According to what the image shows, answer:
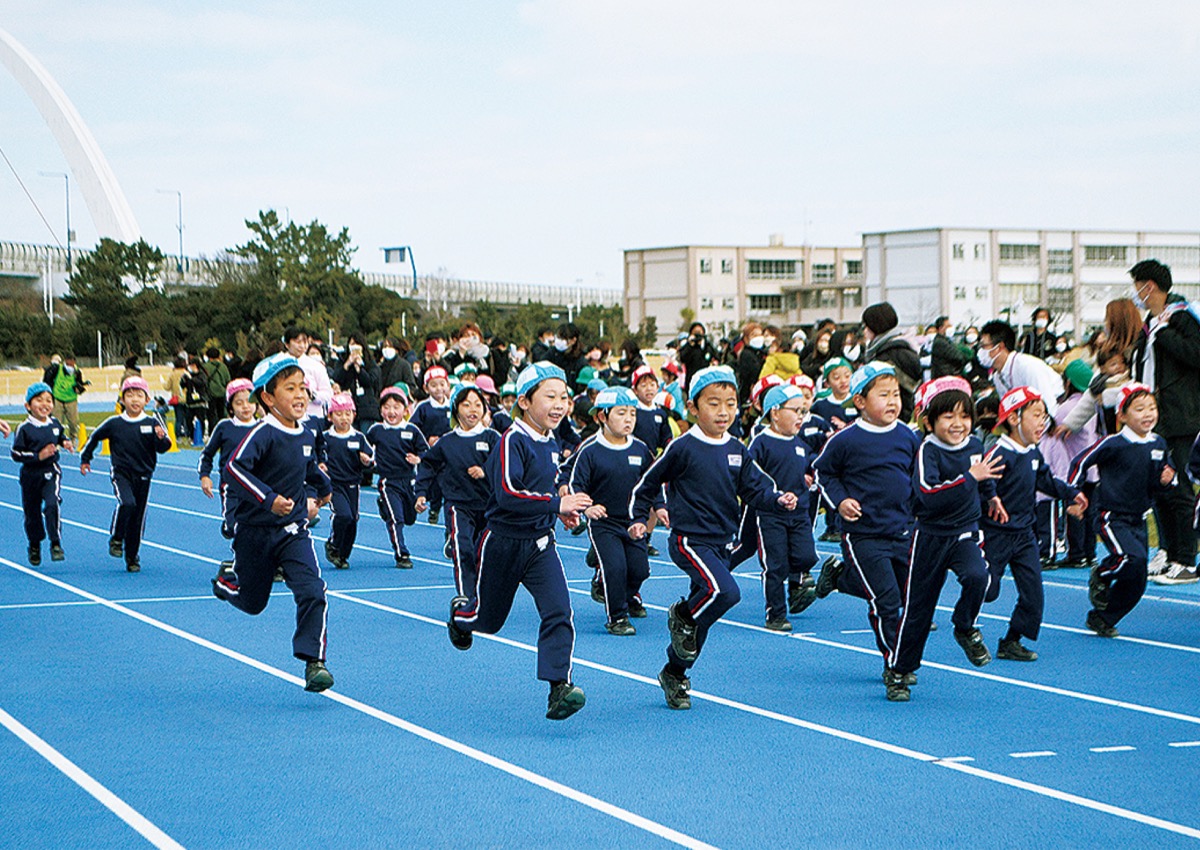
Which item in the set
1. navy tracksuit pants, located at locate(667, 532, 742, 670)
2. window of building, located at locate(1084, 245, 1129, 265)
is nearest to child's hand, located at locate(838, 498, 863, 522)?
navy tracksuit pants, located at locate(667, 532, 742, 670)

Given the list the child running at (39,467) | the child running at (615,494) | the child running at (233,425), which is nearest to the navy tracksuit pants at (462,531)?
the child running at (615,494)

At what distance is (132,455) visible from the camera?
1447 cm

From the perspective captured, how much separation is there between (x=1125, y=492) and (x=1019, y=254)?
8430 centimetres

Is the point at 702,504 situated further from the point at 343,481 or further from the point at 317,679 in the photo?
the point at 343,481

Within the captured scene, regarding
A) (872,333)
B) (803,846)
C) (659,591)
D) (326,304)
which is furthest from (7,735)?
(326,304)

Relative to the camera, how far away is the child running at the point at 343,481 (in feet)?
47.7

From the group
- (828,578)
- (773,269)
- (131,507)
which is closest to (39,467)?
(131,507)

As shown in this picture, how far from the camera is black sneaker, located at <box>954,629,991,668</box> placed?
28.8ft

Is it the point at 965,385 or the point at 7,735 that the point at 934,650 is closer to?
the point at 965,385

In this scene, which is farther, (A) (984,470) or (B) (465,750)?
(A) (984,470)

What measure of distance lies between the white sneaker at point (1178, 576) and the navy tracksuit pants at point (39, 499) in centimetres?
1027

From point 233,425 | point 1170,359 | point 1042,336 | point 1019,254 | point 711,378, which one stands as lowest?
point 233,425

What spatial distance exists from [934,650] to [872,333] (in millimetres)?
3845

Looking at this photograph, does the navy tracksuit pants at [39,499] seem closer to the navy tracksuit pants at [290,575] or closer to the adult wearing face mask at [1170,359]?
the navy tracksuit pants at [290,575]
